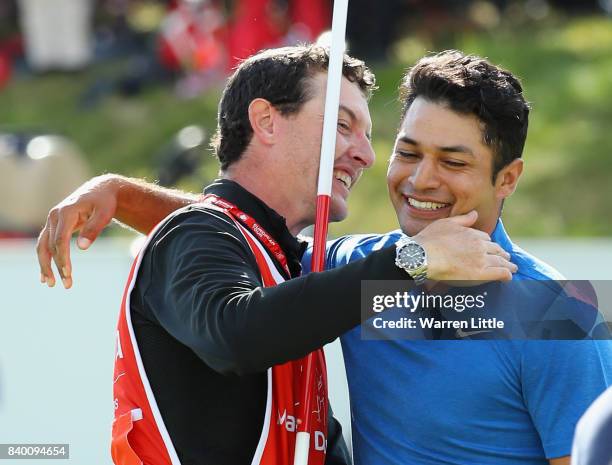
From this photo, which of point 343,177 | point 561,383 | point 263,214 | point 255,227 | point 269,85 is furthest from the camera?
point 343,177

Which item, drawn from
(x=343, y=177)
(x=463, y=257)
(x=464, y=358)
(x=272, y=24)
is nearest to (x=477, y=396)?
(x=464, y=358)

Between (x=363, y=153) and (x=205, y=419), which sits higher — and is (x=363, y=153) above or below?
above

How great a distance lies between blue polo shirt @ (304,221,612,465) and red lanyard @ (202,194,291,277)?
1.04 feet

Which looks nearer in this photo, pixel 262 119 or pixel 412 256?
pixel 412 256

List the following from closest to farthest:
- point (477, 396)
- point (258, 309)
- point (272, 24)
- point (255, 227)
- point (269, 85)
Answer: point (258, 309) < point (477, 396) < point (255, 227) < point (269, 85) < point (272, 24)

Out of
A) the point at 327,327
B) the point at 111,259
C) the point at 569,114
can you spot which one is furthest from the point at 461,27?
the point at 327,327

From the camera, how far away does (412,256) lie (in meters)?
2.68

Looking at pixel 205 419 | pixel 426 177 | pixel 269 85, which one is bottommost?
pixel 205 419

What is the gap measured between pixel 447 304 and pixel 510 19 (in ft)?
37.5

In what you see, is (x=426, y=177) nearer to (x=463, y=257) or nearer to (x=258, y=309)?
(x=463, y=257)

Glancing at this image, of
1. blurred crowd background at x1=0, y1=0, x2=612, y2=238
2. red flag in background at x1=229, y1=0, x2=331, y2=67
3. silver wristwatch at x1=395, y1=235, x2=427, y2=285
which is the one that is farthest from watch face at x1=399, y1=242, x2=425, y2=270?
red flag in background at x1=229, y1=0, x2=331, y2=67

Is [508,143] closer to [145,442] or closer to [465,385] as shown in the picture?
[465,385]

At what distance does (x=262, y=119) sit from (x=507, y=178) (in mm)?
711

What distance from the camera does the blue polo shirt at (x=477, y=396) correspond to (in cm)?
280
